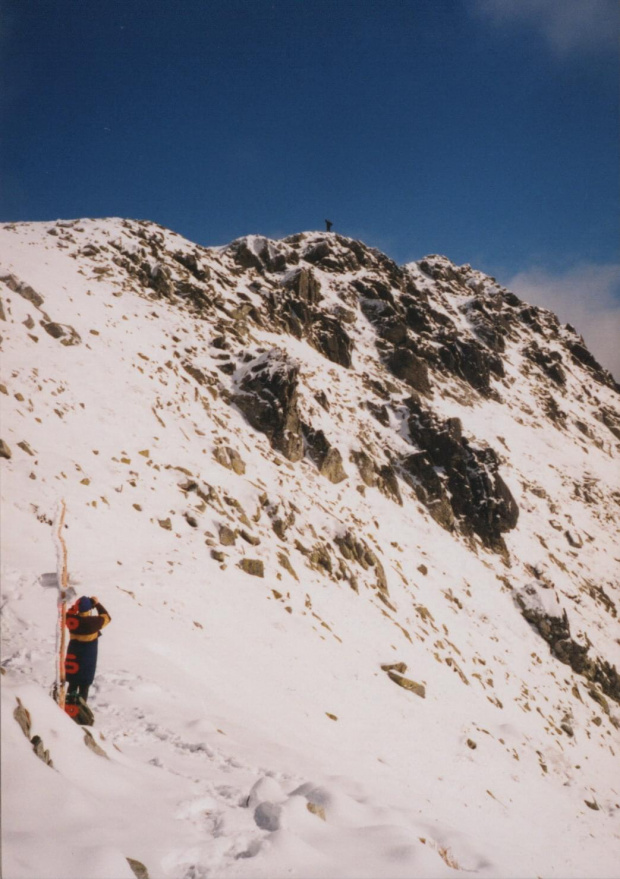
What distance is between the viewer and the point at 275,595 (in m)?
13.4

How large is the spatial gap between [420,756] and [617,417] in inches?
2433

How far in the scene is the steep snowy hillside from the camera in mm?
4203

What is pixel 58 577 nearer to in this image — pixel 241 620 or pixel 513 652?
pixel 241 620

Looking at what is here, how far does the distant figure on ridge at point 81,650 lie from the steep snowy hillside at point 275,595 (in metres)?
0.36

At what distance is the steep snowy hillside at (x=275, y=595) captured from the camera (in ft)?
13.8

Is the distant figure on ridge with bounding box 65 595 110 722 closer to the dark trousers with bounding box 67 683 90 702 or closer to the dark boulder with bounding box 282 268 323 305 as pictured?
the dark trousers with bounding box 67 683 90 702

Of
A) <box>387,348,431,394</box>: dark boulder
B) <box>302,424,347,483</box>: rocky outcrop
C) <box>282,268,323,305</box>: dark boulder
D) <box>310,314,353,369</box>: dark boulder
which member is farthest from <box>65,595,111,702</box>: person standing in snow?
<box>282,268,323,305</box>: dark boulder

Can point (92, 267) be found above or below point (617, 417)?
below

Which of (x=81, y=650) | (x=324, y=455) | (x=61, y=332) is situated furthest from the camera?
(x=324, y=455)

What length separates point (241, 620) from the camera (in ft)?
37.7

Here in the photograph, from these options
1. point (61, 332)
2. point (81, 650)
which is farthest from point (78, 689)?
point (61, 332)

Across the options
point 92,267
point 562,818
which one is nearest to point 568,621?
point 562,818

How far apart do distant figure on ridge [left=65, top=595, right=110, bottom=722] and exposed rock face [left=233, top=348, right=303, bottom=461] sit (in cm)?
1704

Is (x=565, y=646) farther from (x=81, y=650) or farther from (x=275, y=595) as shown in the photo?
(x=81, y=650)
